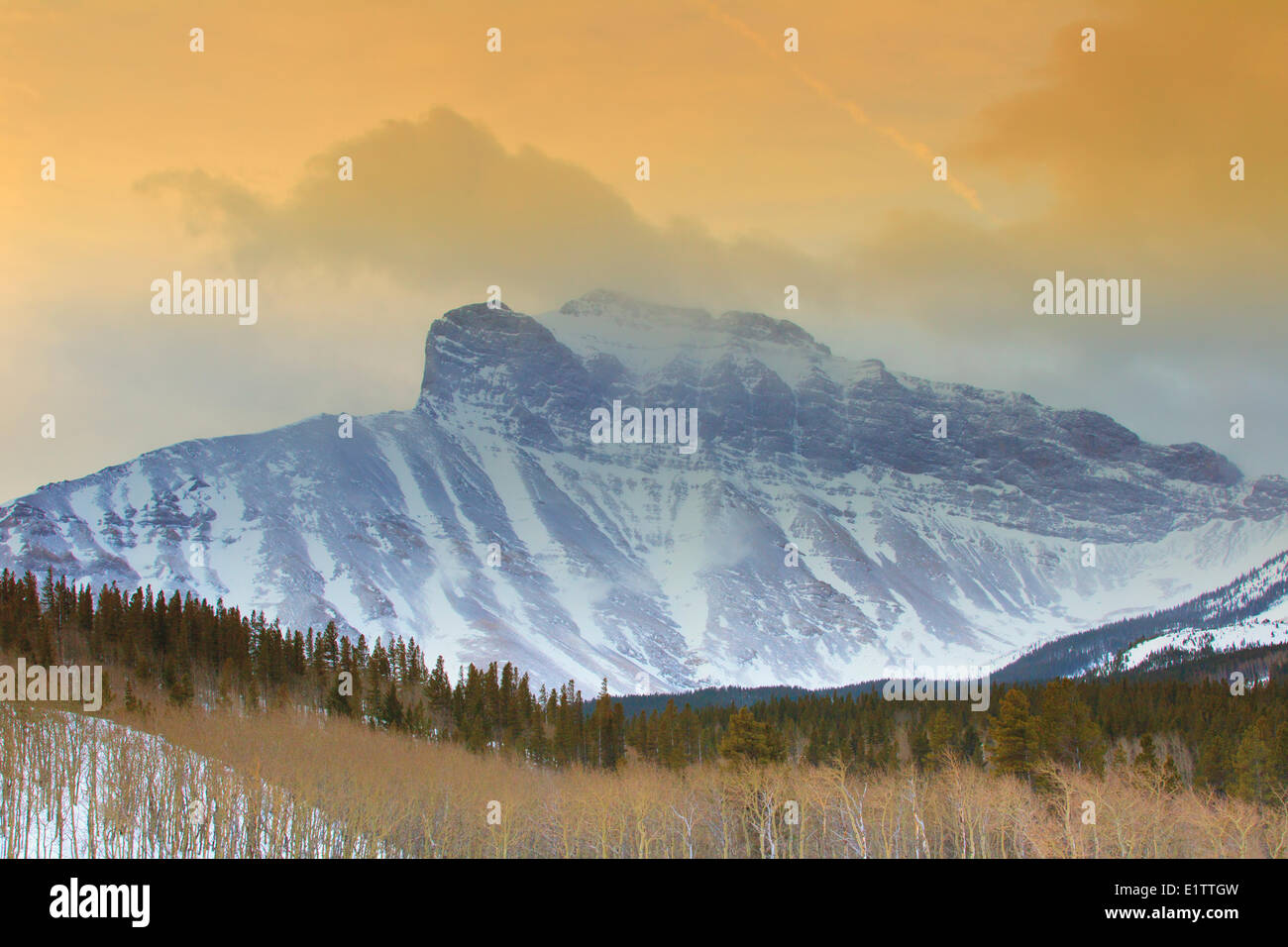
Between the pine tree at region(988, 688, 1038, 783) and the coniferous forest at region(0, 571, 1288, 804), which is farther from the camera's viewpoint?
the coniferous forest at region(0, 571, 1288, 804)

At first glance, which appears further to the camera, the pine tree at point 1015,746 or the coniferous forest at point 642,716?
the coniferous forest at point 642,716

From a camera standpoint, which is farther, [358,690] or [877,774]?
[358,690]

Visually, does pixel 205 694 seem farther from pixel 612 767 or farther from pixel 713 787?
pixel 713 787

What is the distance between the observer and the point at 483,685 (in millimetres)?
153000

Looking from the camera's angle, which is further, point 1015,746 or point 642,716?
point 642,716

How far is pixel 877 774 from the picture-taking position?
11475 centimetres

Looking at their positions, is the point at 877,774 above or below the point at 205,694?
below

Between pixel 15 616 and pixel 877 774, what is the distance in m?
91.0
